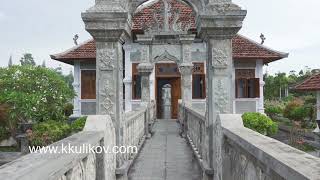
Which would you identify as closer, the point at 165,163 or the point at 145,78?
the point at 165,163

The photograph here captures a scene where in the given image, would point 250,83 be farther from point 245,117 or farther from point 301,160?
point 301,160

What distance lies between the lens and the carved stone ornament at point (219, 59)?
6.57m

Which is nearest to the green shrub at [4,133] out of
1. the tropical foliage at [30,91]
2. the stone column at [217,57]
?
the tropical foliage at [30,91]

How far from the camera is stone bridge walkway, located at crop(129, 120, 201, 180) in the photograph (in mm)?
7531

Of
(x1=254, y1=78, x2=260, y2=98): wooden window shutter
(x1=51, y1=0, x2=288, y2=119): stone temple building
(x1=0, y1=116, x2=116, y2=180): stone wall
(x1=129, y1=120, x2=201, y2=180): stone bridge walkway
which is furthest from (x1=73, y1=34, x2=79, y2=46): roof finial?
(x1=0, y1=116, x2=116, y2=180): stone wall

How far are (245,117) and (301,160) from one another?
12.9 m

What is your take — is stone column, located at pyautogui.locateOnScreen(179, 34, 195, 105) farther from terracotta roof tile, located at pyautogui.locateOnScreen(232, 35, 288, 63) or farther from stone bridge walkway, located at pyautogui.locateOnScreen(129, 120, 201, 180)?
terracotta roof tile, located at pyautogui.locateOnScreen(232, 35, 288, 63)

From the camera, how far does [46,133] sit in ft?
51.3

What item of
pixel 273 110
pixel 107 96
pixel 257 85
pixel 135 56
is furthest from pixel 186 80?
pixel 273 110

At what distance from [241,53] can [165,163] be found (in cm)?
1624

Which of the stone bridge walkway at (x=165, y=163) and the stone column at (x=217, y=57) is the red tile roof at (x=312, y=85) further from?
the stone column at (x=217, y=57)

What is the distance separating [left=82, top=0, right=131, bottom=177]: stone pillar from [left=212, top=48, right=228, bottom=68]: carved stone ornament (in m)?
1.59

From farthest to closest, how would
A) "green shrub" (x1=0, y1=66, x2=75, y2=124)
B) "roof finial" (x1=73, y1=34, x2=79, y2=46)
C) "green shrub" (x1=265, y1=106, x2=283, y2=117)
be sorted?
"green shrub" (x1=265, y1=106, x2=283, y2=117), "roof finial" (x1=73, y1=34, x2=79, y2=46), "green shrub" (x1=0, y1=66, x2=75, y2=124)

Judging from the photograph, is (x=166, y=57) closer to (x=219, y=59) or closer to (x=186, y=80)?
(x=186, y=80)
